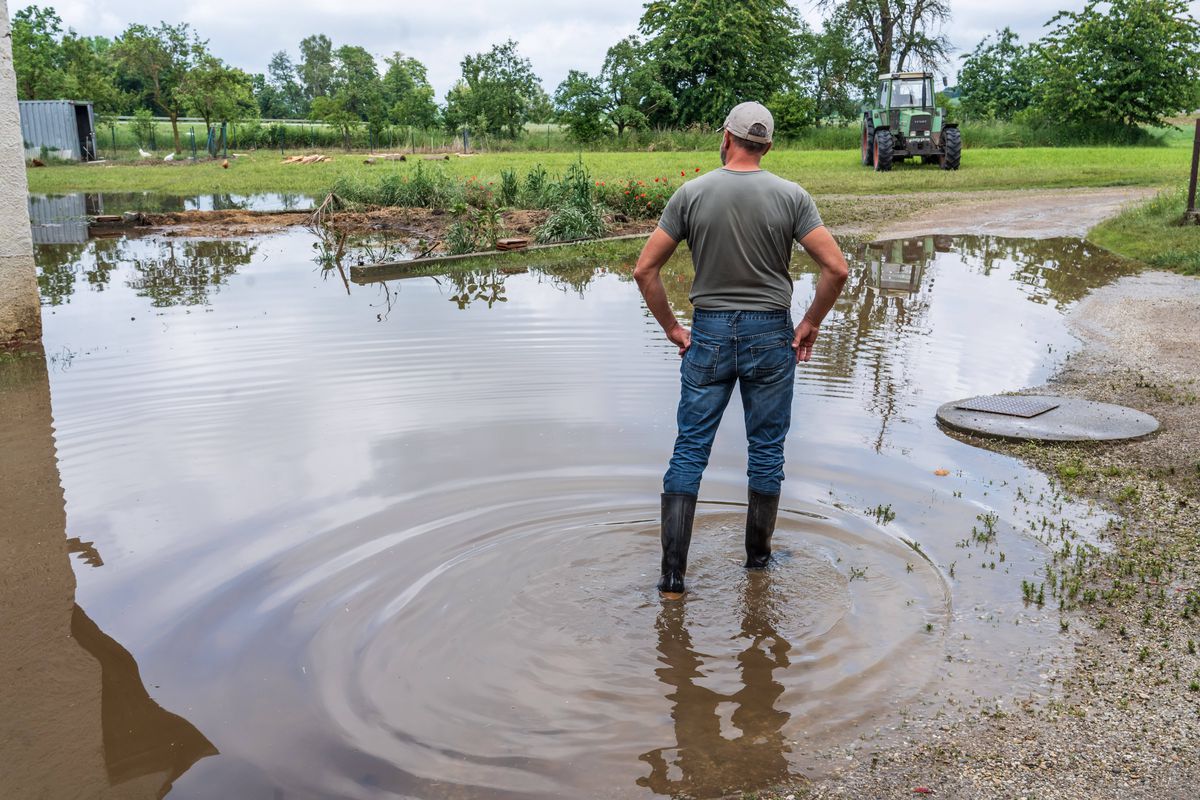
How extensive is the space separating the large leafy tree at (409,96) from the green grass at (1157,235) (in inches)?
1995

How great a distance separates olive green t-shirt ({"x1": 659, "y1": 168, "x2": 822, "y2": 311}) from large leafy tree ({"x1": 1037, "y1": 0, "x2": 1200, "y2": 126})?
45.6 m

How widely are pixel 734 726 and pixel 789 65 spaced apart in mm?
64769

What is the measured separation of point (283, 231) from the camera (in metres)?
19.1

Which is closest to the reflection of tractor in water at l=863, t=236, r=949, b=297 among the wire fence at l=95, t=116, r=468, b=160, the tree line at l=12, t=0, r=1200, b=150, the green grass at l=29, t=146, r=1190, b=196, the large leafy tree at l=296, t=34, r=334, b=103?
the green grass at l=29, t=146, r=1190, b=196

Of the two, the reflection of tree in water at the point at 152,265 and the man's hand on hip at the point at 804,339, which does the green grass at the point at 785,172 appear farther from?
the man's hand on hip at the point at 804,339

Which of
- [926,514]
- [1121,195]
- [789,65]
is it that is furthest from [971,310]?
[789,65]

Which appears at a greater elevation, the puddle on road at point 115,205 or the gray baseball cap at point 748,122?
the gray baseball cap at point 748,122

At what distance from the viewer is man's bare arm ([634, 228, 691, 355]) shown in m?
4.57

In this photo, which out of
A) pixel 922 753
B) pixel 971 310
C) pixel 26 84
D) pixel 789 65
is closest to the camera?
pixel 922 753

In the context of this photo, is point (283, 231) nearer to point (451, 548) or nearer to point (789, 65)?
point (451, 548)

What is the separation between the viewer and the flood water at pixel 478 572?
3637 millimetres

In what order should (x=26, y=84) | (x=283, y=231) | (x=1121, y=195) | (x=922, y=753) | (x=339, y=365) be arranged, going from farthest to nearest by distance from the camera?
(x=26, y=84) → (x=1121, y=195) → (x=283, y=231) → (x=339, y=365) → (x=922, y=753)

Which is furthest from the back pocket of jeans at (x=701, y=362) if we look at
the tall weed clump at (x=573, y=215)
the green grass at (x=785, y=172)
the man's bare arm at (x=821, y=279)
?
the green grass at (x=785, y=172)

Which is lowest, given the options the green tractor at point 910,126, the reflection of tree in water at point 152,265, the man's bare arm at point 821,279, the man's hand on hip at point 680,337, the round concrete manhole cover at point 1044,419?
the round concrete manhole cover at point 1044,419
